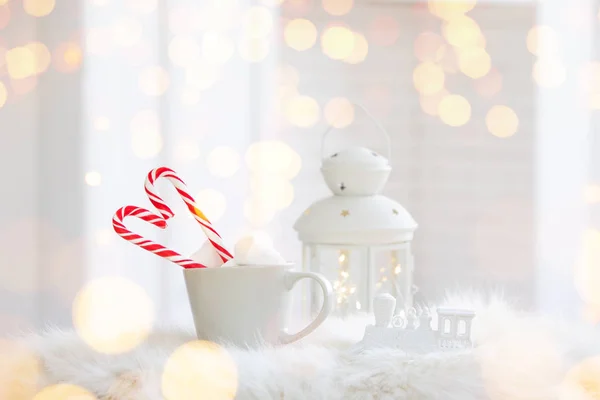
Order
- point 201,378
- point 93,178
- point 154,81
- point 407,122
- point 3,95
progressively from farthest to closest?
point 407,122 < point 154,81 < point 93,178 < point 3,95 < point 201,378

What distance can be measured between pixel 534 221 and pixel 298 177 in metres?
0.64

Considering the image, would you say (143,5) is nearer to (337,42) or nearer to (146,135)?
(146,135)

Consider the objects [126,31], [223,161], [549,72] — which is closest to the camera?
[126,31]

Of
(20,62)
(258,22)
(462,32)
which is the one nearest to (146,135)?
(20,62)

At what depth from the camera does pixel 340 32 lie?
73.2 inches

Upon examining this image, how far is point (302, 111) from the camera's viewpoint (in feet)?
6.10

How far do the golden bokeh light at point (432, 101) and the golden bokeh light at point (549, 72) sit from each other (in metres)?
0.24

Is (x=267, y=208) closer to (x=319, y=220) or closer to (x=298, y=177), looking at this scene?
(x=298, y=177)

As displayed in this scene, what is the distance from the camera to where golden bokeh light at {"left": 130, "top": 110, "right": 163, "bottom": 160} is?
51.0 inches

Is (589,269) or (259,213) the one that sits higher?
(259,213)

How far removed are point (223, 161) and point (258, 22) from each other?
15.8 inches

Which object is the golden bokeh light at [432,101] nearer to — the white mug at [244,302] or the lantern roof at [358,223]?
the lantern roof at [358,223]

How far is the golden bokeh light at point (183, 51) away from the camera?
145 cm

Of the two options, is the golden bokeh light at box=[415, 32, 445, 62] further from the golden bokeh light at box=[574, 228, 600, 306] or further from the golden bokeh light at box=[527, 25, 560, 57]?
the golden bokeh light at box=[574, 228, 600, 306]
